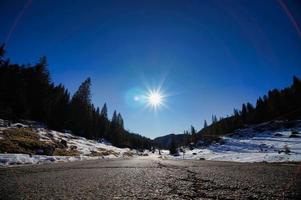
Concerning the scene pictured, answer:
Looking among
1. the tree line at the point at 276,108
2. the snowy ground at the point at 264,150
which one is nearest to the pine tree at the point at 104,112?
the snowy ground at the point at 264,150

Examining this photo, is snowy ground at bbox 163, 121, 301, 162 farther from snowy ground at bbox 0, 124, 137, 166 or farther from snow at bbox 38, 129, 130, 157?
snow at bbox 38, 129, 130, 157

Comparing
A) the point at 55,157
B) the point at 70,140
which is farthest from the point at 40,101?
the point at 55,157

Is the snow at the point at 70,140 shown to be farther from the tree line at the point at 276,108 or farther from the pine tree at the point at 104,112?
the tree line at the point at 276,108

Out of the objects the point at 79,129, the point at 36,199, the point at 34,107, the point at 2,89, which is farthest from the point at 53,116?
the point at 36,199

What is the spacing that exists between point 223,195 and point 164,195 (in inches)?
44.3

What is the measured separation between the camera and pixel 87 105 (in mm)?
74688

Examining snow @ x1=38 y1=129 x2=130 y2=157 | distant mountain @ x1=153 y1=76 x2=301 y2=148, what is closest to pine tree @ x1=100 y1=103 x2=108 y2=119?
distant mountain @ x1=153 y1=76 x2=301 y2=148

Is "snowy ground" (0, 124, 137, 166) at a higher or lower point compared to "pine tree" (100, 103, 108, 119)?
lower

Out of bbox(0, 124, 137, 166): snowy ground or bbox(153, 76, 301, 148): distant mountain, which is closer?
bbox(0, 124, 137, 166): snowy ground

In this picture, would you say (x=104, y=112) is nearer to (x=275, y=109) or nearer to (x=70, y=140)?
(x=70, y=140)

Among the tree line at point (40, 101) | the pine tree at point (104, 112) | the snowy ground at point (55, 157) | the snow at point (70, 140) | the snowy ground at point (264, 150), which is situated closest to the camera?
the snowy ground at point (55, 157)

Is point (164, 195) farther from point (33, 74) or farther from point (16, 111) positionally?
point (33, 74)

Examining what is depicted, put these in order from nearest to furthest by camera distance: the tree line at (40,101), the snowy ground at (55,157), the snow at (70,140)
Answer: the snowy ground at (55,157) < the snow at (70,140) < the tree line at (40,101)

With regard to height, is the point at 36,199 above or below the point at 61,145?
below
